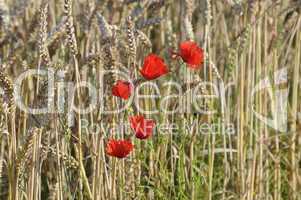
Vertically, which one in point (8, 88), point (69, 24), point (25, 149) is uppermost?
point (69, 24)

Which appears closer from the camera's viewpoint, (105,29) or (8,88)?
(8,88)

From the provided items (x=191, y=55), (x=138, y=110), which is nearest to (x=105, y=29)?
(x=138, y=110)

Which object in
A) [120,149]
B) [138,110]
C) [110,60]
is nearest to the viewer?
[120,149]

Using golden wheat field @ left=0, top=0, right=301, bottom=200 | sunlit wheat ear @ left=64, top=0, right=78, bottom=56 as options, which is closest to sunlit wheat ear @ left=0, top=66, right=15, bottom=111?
golden wheat field @ left=0, top=0, right=301, bottom=200

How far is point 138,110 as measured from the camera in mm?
1429

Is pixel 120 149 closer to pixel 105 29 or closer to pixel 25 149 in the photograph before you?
pixel 25 149

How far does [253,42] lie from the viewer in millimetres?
1632

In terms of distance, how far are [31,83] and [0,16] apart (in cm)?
22

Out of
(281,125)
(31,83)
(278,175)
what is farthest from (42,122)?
(281,125)

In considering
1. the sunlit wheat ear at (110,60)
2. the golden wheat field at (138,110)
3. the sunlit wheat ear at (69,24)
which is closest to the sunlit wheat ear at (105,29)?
the golden wheat field at (138,110)

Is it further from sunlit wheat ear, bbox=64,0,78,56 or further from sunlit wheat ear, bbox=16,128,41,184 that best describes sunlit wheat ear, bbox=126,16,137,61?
sunlit wheat ear, bbox=16,128,41,184

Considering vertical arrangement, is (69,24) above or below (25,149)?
above

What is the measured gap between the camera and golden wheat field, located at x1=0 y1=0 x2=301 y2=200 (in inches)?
49.4

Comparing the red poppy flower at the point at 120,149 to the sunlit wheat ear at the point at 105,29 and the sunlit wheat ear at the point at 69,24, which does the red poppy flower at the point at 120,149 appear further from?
the sunlit wheat ear at the point at 105,29
